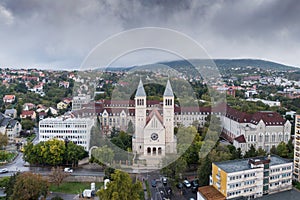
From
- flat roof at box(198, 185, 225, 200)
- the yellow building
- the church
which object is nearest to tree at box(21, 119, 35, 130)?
the yellow building

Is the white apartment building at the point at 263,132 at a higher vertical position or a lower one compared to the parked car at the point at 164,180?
higher

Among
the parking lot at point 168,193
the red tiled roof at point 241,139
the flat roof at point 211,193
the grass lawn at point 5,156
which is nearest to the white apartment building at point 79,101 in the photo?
the grass lawn at point 5,156

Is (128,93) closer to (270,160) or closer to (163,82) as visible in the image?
(163,82)

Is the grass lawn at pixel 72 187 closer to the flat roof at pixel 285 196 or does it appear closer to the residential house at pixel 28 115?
the flat roof at pixel 285 196

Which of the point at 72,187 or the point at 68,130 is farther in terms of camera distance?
the point at 68,130

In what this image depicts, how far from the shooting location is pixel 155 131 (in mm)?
19344

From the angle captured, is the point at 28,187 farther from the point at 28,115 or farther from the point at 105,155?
the point at 28,115

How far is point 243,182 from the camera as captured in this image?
12.2 m

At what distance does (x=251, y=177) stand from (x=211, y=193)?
6.50ft

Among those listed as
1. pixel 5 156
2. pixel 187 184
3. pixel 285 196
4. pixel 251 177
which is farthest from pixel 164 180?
pixel 5 156

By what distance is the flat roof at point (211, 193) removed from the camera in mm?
11969

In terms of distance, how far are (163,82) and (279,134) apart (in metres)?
13.3

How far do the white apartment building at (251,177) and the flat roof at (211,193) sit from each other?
0.16 meters

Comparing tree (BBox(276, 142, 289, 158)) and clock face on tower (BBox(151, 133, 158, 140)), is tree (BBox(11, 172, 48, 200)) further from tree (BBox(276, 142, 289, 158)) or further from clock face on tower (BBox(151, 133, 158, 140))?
tree (BBox(276, 142, 289, 158))
